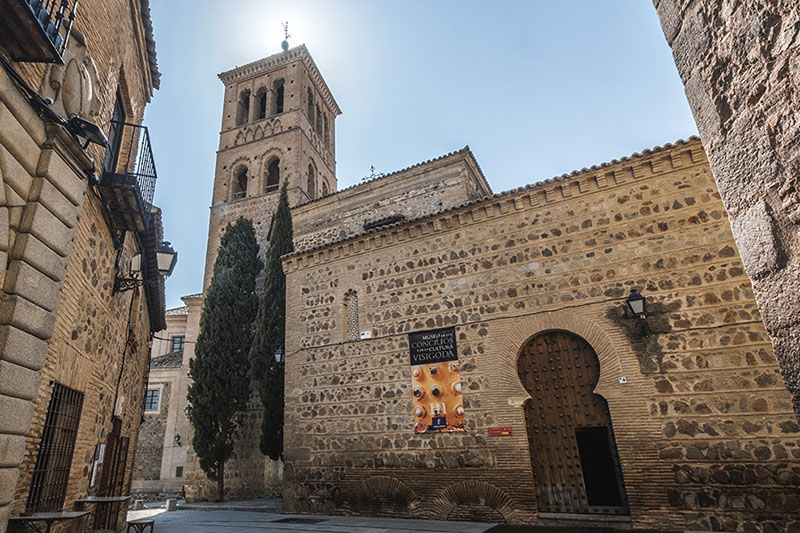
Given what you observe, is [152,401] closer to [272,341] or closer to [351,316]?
[272,341]

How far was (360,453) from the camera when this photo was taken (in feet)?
29.0

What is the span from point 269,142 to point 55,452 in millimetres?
19359

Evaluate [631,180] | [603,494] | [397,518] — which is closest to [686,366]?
[603,494]

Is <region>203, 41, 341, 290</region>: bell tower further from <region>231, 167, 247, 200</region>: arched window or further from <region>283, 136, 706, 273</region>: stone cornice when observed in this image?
<region>283, 136, 706, 273</region>: stone cornice

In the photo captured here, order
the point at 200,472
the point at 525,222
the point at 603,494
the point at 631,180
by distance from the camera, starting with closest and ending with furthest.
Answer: the point at 603,494 < the point at 631,180 < the point at 525,222 < the point at 200,472

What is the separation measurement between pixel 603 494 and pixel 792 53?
721cm

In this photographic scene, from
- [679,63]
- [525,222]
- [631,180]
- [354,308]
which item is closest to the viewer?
[679,63]

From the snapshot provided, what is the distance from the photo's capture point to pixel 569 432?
7.35 m

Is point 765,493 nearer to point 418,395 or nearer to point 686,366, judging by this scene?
point 686,366

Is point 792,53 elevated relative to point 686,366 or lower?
elevated

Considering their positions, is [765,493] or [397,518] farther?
[397,518]

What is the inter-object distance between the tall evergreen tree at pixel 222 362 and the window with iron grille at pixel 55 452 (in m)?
10.3

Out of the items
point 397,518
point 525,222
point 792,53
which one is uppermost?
point 525,222

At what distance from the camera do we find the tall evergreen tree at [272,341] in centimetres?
1398
